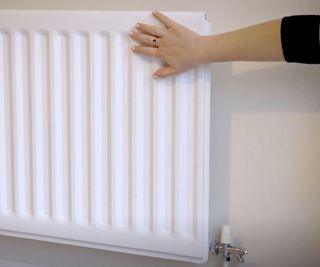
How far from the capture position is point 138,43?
0.84 meters

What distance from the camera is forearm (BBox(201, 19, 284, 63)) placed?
0.74 metres

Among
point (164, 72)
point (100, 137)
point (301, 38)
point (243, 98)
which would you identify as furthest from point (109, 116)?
point (301, 38)

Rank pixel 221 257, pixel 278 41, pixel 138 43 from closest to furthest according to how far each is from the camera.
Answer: pixel 278 41, pixel 138 43, pixel 221 257

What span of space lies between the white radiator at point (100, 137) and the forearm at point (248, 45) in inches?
1.8

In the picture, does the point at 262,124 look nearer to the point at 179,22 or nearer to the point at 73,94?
the point at 179,22

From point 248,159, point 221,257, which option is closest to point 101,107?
point 248,159

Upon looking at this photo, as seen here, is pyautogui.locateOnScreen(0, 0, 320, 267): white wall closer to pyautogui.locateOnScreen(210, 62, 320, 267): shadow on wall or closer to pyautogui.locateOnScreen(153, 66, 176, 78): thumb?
pyautogui.locateOnScreen(210, 62, 320, 267): shadow on wall

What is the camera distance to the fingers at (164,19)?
0.81 meters

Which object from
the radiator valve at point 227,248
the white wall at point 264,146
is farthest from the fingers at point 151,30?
the radiator valve at point 227,248

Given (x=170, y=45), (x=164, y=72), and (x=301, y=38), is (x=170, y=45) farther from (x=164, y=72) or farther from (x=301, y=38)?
(x=301, y=38)

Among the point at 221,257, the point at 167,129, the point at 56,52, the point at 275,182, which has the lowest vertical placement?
the point at 221,257

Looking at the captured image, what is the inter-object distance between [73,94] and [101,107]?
0.07 meters

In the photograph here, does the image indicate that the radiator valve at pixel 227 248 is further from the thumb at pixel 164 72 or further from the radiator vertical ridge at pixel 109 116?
the thumb at pixel 164 72

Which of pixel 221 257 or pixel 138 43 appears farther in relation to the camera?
pixel 221 257
